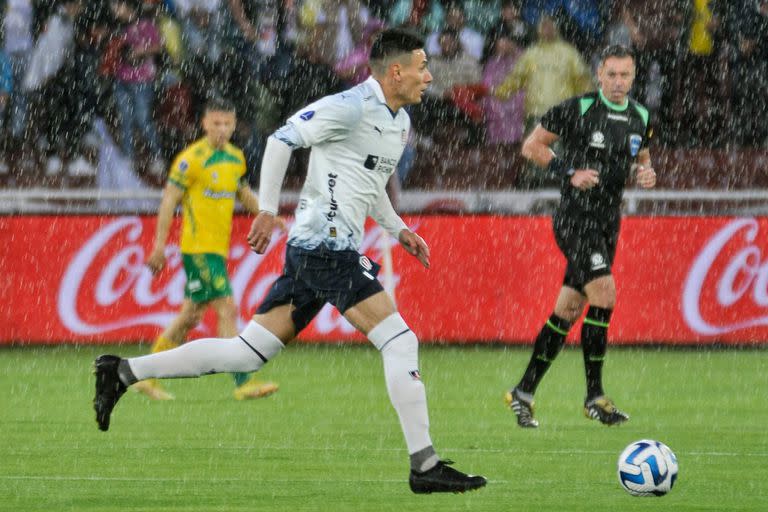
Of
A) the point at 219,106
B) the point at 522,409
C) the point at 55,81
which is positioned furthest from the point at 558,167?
the point at 55,81

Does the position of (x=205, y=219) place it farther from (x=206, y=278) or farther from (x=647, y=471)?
(x=647, y=471)

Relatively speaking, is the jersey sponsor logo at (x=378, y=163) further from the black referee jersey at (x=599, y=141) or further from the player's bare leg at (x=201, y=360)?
the black referee jersey at (x=599, y=141)

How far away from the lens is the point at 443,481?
6.95 m

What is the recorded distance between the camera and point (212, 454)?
8477mm

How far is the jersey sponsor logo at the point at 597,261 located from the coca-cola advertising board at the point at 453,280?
4905 mm

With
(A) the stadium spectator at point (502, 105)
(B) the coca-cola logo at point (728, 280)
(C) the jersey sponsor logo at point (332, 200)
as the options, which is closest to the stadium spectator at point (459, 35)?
(A) the stadium spectator at point (502, 105)

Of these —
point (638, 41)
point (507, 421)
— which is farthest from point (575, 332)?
point (507, 421)

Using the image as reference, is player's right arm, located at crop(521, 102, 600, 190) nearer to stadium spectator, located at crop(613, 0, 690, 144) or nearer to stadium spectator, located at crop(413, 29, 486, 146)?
stadium spectator, located at crop(413, 29, 486, 146)

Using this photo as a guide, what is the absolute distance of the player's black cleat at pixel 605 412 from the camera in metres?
9.71

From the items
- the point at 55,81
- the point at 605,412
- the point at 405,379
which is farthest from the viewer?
the point at 55,81

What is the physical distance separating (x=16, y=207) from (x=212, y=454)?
7908 mm

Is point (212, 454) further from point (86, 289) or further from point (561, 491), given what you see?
point (86, 289)

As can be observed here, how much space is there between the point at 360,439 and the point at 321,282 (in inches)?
77.8

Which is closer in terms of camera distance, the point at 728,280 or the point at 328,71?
the point at 728,280
